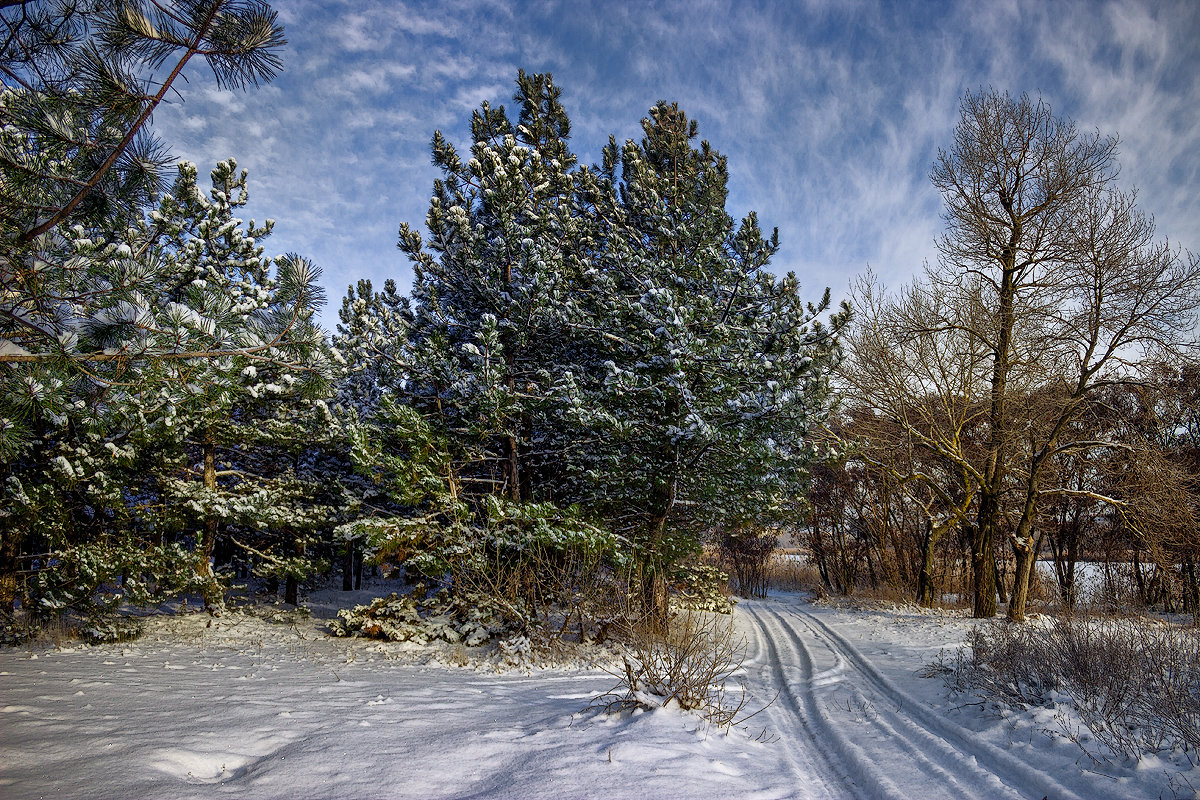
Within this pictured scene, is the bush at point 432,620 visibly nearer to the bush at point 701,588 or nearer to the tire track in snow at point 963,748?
the tire track in snow at point 963,748

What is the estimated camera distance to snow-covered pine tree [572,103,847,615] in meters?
9.32

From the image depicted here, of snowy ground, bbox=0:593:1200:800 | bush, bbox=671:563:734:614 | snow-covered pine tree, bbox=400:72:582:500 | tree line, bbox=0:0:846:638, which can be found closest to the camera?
snowy ground, bbox=0:593:1200:800

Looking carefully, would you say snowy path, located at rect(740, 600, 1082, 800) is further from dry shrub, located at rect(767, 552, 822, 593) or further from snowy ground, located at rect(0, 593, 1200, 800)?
dry shrub, located at rect(767, 552, 822, 593)

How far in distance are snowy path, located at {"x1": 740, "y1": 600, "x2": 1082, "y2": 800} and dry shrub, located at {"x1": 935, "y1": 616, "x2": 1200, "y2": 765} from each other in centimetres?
71

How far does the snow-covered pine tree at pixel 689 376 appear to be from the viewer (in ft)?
30.6

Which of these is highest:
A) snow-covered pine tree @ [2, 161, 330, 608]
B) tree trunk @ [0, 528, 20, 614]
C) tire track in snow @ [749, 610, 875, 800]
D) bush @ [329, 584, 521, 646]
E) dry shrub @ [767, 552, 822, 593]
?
snow-covered pine tree @ [2, 161, 330, 608]

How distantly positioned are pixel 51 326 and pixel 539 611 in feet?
25.2

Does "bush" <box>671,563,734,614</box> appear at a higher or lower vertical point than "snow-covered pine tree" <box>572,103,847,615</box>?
lower

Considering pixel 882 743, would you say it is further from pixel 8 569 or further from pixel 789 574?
pixel 789 574

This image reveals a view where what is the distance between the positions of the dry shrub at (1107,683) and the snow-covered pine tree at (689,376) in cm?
401

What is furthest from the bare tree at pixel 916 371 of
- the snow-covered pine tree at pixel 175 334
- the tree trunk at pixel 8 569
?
the tree trunk at pixel 8 569

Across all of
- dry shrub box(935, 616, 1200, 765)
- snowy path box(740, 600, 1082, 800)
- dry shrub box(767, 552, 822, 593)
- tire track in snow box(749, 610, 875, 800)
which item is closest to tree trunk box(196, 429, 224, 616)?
snowy path box(740, 600, 1082, 800)

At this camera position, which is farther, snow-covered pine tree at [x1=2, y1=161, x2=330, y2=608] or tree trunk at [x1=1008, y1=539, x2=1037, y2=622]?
tree trunk at [x1=1008, y1=539, x2=1037, y2=622]

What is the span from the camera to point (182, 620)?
38.6 ft
